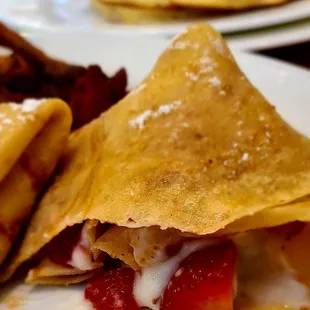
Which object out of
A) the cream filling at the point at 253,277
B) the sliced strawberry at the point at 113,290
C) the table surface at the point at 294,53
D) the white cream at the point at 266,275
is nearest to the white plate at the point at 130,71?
the sliced strawberry at the point at 113,290

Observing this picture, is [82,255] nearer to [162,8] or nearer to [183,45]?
[183,45]

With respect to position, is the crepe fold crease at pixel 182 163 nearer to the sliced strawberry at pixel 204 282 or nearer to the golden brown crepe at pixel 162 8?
the sliced strawberry at pixel 204 282

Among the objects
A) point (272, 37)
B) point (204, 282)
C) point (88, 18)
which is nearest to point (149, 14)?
point (88, 18)

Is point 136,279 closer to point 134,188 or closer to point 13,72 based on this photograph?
point 134,188

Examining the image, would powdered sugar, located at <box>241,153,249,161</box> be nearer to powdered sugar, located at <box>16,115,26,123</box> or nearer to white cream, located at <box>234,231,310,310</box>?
white cream, located at <box>234,231,310,310</box>

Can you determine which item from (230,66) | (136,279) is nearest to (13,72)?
(230,66)

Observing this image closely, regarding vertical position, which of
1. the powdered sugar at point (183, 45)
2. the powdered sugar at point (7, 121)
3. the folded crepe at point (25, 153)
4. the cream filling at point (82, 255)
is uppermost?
the powdered sugar at point (183, 45)
